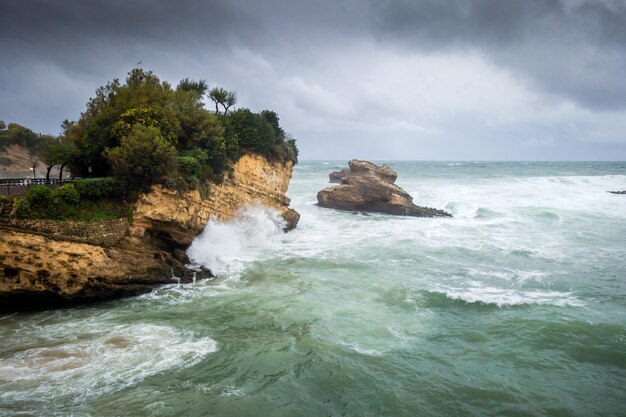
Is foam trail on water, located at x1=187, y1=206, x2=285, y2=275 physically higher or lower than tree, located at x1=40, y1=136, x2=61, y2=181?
lower

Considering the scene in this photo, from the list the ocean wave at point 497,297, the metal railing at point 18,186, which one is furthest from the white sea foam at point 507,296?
the metal railing at point 18,186

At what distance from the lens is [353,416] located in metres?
9.72

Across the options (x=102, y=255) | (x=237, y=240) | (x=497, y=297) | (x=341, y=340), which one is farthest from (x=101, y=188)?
(x=497, y=297)

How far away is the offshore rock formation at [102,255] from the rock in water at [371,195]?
21456mm

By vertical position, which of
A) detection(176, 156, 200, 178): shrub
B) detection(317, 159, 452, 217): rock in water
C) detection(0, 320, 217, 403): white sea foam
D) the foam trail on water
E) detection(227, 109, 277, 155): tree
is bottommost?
detection(0, 320, 217, 403): white sea foam

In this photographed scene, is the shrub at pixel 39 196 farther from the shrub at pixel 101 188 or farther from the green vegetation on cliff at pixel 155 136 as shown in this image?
the green vegetation on cliff at pixel 155 136

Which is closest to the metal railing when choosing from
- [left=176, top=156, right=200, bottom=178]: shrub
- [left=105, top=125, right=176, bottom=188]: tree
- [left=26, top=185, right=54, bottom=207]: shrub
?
[left=26, top=185, right=54, bottom=207]: shrub

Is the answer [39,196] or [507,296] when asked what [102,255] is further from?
[507,296]

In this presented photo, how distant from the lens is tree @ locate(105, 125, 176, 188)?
18609 mm

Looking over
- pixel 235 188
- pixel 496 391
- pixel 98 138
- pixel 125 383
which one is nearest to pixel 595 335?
pixel 496 391

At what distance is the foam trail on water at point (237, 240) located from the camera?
2181 cm

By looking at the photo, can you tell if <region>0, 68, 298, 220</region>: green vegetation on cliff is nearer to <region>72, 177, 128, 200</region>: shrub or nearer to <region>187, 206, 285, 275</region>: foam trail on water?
<region>72, 177, 128, 200</region>: shrub

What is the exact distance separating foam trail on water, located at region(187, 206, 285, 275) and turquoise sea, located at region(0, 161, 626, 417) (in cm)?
18

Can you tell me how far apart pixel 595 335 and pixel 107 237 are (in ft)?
64.7
